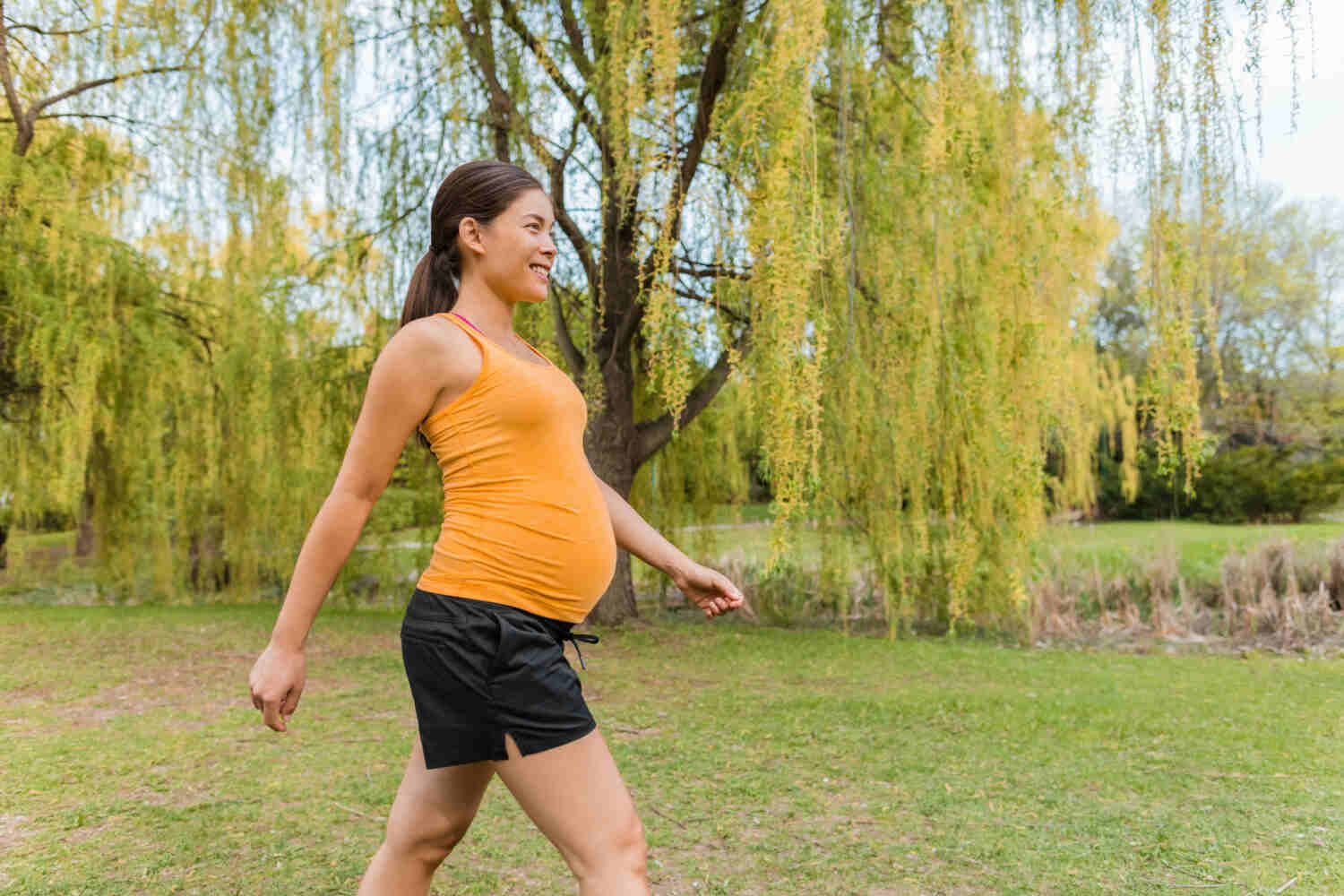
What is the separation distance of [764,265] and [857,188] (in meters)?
1.78

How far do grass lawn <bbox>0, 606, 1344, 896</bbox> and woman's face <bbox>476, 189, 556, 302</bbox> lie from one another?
187cm

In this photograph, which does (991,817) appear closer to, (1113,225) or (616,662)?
(616,662)

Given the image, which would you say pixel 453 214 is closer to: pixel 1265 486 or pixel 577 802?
pixel 577 802

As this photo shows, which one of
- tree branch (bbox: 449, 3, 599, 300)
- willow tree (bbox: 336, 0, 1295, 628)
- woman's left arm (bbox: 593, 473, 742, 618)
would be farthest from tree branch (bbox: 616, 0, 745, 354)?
woman's left arm (bbox: 593, 473, 742, 618)

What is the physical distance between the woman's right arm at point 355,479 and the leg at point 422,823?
22 cm

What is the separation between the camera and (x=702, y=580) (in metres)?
1.77

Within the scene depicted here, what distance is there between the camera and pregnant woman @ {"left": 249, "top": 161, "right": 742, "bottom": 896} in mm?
1386

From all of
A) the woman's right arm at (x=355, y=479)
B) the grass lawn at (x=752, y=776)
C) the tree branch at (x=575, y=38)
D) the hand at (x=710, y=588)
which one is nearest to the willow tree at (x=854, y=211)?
the tree branch at (x=575, y=38)

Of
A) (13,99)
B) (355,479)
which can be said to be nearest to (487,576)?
(355,479)

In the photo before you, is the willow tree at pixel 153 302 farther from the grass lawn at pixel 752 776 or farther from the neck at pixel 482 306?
the neck at pixel 482 306

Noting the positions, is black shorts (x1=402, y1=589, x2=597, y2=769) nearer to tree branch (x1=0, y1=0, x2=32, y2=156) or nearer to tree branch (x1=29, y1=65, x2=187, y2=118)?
tree branch (x1=29, y1=65, x2=187, y2=118)

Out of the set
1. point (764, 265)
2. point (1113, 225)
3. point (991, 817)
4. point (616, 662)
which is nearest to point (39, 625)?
point (616, 662)

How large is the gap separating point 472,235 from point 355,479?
17.0 inches

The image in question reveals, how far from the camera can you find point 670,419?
8000mm
